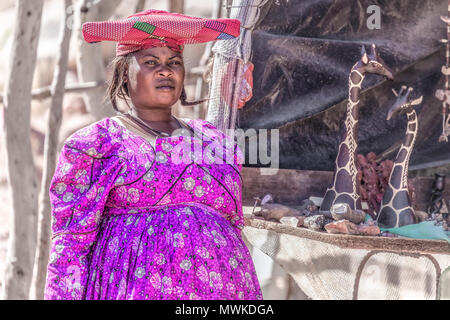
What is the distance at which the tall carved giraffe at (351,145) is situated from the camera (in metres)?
3.05

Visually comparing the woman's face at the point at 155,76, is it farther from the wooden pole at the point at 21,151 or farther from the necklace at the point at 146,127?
the wooden pole at the point at 21,151

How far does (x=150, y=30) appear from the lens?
2.17 metres

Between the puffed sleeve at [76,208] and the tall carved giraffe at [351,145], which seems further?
the tall carved giraffe at [351,145]

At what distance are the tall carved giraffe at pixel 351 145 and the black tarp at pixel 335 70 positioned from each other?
0.28 m

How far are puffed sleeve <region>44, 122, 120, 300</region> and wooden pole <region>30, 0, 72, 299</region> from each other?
268 centimetres

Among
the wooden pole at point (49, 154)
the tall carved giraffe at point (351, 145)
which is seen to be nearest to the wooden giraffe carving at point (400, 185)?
the tall carved giraffe at point (351, 145)

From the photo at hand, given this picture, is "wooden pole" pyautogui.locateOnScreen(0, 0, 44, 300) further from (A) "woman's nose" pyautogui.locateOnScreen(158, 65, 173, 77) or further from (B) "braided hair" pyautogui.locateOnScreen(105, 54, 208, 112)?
(A) "woman's nose" pyautogui.locateOnScreen(158, 65, 173, 77)

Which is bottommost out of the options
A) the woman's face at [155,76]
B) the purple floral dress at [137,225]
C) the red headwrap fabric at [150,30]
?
the purple floral dress at [137,225]

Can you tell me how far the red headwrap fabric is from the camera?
2156 mm

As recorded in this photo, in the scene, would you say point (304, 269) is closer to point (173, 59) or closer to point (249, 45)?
point (249, 45)

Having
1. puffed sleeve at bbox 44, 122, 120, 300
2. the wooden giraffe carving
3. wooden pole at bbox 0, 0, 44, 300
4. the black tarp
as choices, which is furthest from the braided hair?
wooden pole at bbox 0, 0, 44, 300

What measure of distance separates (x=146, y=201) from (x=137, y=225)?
8 cm

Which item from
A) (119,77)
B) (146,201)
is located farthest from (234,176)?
(119,77)

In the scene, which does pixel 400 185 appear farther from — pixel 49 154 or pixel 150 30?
pixel 49 154
